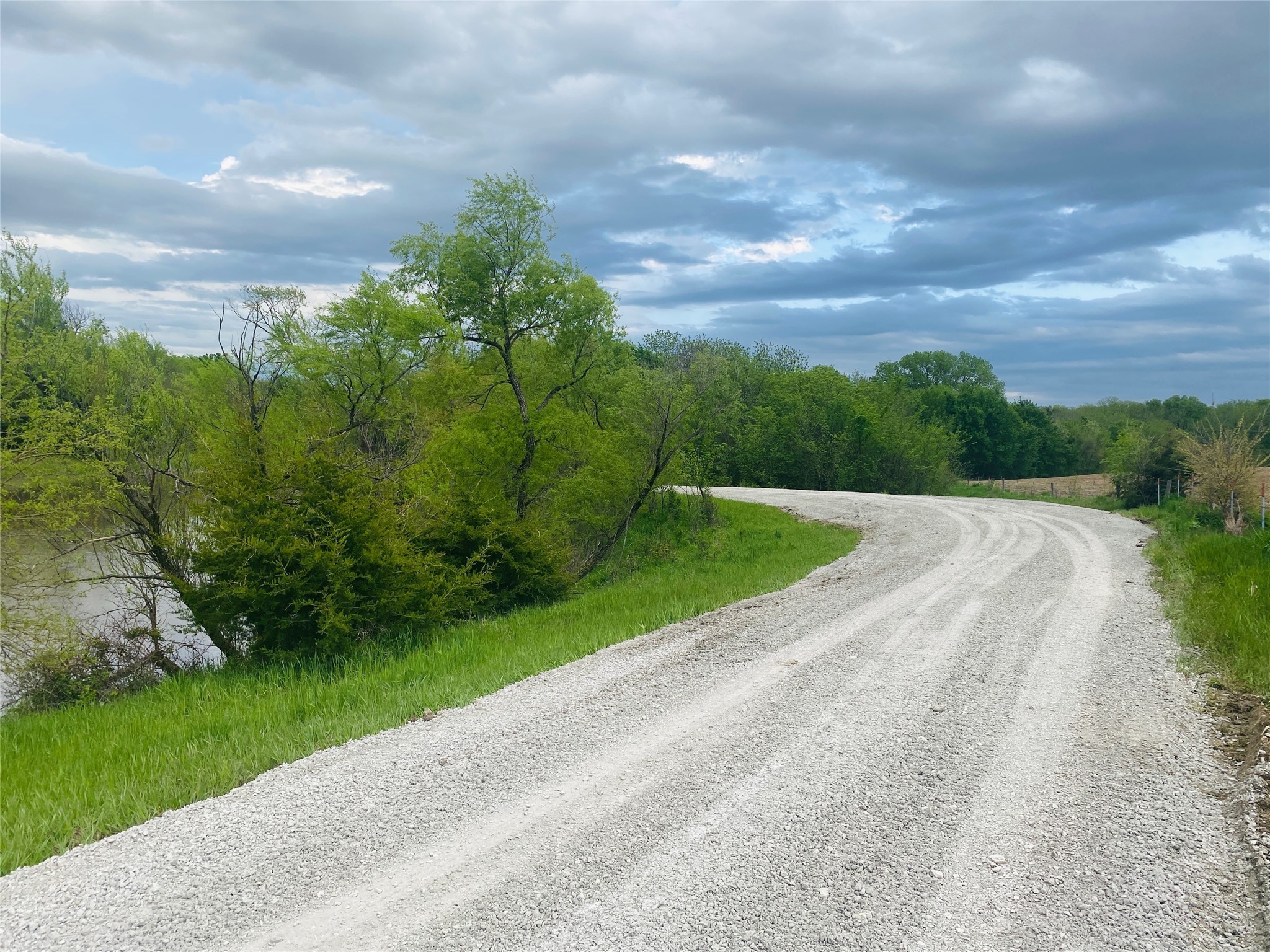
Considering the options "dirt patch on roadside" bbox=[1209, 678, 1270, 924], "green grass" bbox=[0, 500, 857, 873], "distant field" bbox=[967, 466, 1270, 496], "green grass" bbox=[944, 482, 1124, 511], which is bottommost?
"green grass" bbox=[0, 500, 857, 873]

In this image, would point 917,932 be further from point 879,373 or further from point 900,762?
point 879,373

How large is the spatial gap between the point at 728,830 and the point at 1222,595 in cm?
1023

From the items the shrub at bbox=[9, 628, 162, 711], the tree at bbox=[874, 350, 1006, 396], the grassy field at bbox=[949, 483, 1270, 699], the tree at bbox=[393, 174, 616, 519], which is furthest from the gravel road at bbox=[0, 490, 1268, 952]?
the tree at bbox=[874, 350, 1006, 396]

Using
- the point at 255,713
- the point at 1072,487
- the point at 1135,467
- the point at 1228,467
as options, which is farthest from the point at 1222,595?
the point at 1072,487

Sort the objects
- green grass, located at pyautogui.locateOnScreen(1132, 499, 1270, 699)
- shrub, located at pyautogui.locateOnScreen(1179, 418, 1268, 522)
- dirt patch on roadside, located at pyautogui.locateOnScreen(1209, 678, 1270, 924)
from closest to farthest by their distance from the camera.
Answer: dirt patch on roadside, located at pyautogui.locateOnScreen(1209, 678, 1270, 924) < green grass, located at pyautogui.locateOnScreen(1132, 499, 1270, 699) < shrub, located at pyautogui.locateOnScreen(1179, 418, 1268, 522)

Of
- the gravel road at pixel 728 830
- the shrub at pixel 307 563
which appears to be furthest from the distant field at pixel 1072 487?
the shrub at pixel 307 563

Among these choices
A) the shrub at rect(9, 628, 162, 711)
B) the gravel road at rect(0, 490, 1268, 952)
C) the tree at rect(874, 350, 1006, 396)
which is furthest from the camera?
the tree at rect(874, 350, 1006, 396)

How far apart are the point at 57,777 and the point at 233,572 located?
5.51 metres

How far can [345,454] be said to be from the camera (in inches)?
611

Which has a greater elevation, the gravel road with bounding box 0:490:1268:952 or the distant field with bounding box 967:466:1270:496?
the distant field with bounding box 967:466:1270:496

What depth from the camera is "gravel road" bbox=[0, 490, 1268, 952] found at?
13.0 feet

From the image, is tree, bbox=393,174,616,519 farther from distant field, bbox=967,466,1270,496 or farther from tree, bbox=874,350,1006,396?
tree, bbox=874,350,1006,396

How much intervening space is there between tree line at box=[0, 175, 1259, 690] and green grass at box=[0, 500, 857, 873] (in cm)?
132

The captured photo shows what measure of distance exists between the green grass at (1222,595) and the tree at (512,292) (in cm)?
1457
